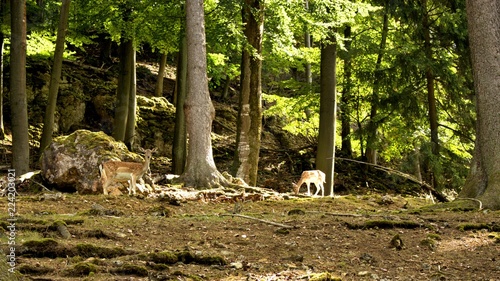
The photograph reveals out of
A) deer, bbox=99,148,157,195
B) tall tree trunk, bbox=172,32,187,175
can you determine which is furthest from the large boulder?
tall tree trunk, bbox=172,32,187,175

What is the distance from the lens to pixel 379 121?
72.5 feet

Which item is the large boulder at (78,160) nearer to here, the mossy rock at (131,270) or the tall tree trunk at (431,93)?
the mossy rock at (131,270)

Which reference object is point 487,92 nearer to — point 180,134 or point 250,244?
point 250,244

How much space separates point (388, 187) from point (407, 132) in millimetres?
2751

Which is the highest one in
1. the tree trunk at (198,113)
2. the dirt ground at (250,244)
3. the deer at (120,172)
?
the tree trunk at (198,113)

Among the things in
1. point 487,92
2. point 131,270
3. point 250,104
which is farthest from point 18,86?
point 131,270

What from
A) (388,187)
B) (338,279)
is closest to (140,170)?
(338,279)

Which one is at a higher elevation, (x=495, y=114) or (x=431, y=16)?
(x=431, y=16)

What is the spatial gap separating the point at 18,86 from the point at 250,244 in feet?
33.8

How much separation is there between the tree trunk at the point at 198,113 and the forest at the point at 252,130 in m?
0.03

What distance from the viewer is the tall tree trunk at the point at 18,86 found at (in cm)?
1540

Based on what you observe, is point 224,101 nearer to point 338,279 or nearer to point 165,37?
point 165,37

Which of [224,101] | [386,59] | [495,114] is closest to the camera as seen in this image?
[495,114]

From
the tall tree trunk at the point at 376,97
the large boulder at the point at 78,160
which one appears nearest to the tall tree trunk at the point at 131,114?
the tall tree trunk at the point at 376,97
